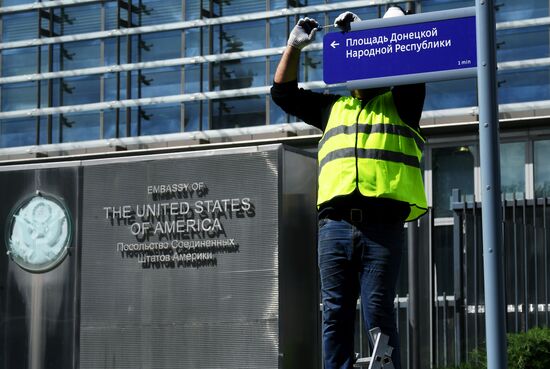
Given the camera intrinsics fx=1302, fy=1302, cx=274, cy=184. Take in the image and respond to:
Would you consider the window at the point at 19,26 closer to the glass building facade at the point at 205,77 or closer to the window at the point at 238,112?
the glass building facade at the point at 205,77

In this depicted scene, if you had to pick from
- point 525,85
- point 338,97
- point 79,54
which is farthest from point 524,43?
point 338,97

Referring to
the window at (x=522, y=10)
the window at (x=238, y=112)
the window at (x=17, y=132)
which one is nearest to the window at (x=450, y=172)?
the window at (x=522, y=10)

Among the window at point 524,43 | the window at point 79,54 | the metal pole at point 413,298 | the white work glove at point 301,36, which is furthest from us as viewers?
the window at point 79,54

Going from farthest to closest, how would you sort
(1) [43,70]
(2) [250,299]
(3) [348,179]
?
(1) [43,70], (2) [250,299], (3) [348,179]

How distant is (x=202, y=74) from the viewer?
22016 millimetres

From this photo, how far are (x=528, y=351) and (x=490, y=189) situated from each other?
324cm

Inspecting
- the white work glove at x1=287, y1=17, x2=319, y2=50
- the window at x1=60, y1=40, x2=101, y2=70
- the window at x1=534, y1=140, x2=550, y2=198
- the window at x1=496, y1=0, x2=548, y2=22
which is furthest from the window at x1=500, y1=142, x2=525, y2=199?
the white work glove at x1=287, y1=17, x2=319, y2=50

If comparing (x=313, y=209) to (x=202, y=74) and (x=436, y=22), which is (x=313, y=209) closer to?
(x=436, y=22)

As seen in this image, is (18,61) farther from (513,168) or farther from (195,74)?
(513,168)

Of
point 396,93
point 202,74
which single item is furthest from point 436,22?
point 202,74

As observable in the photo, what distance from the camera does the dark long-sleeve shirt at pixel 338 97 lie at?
584cm

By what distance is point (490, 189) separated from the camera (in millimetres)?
5430

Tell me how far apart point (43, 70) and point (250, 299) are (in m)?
15.9

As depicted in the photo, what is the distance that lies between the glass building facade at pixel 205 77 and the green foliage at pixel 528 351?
33.7 ft
